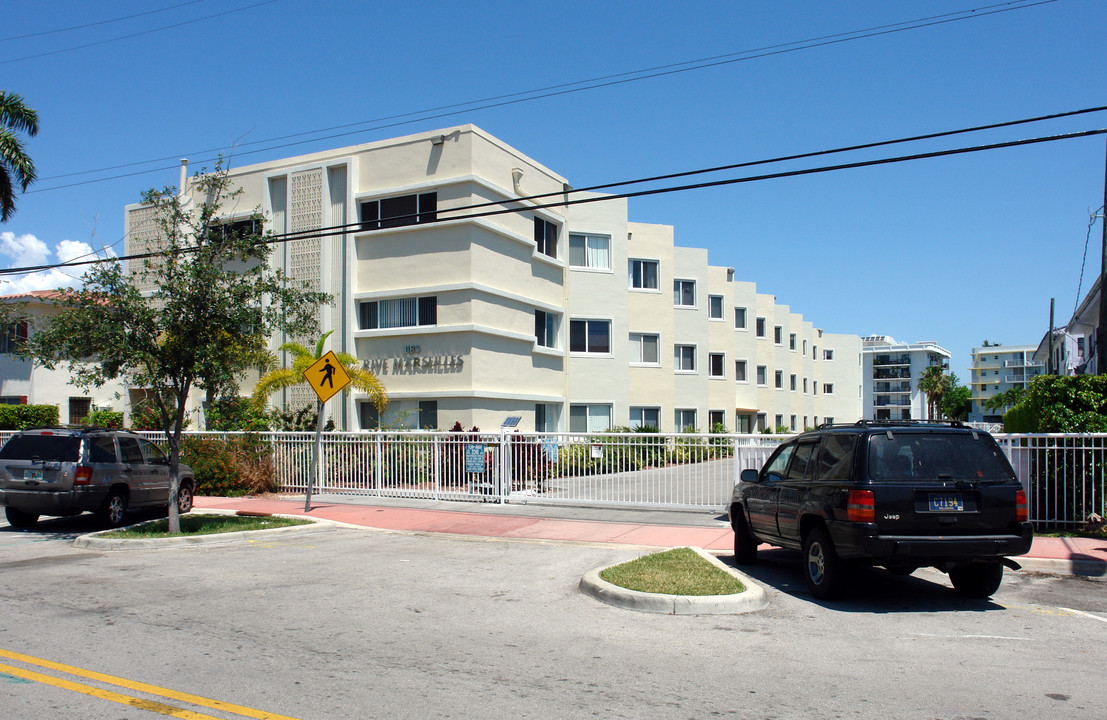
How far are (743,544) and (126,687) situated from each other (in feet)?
24.2

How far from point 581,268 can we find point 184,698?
25.8 metres

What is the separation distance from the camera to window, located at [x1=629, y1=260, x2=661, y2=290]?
3391 cm

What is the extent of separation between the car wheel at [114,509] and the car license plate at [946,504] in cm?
1296

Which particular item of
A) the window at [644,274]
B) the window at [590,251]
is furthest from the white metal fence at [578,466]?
the window at [644,274]

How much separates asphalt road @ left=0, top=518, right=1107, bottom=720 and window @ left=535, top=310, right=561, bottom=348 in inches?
693

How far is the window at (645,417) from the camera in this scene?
109 ft

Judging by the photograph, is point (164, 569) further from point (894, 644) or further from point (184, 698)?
point (894, 644)

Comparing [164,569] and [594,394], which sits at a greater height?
[594,394]

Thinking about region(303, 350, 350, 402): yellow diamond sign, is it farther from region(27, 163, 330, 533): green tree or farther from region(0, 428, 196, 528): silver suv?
region(0, 428, 196, 528): silver suv

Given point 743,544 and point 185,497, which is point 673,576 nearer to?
point 743,544

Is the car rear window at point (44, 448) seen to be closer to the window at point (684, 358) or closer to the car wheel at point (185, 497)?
the car wheel at point (185, 497)

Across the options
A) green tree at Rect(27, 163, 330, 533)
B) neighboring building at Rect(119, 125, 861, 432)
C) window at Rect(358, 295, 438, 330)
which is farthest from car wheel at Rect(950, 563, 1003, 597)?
window at Rect(358, 295, 438, 330)

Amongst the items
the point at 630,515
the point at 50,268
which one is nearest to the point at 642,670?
the point at 630,515

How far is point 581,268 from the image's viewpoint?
30.2m
